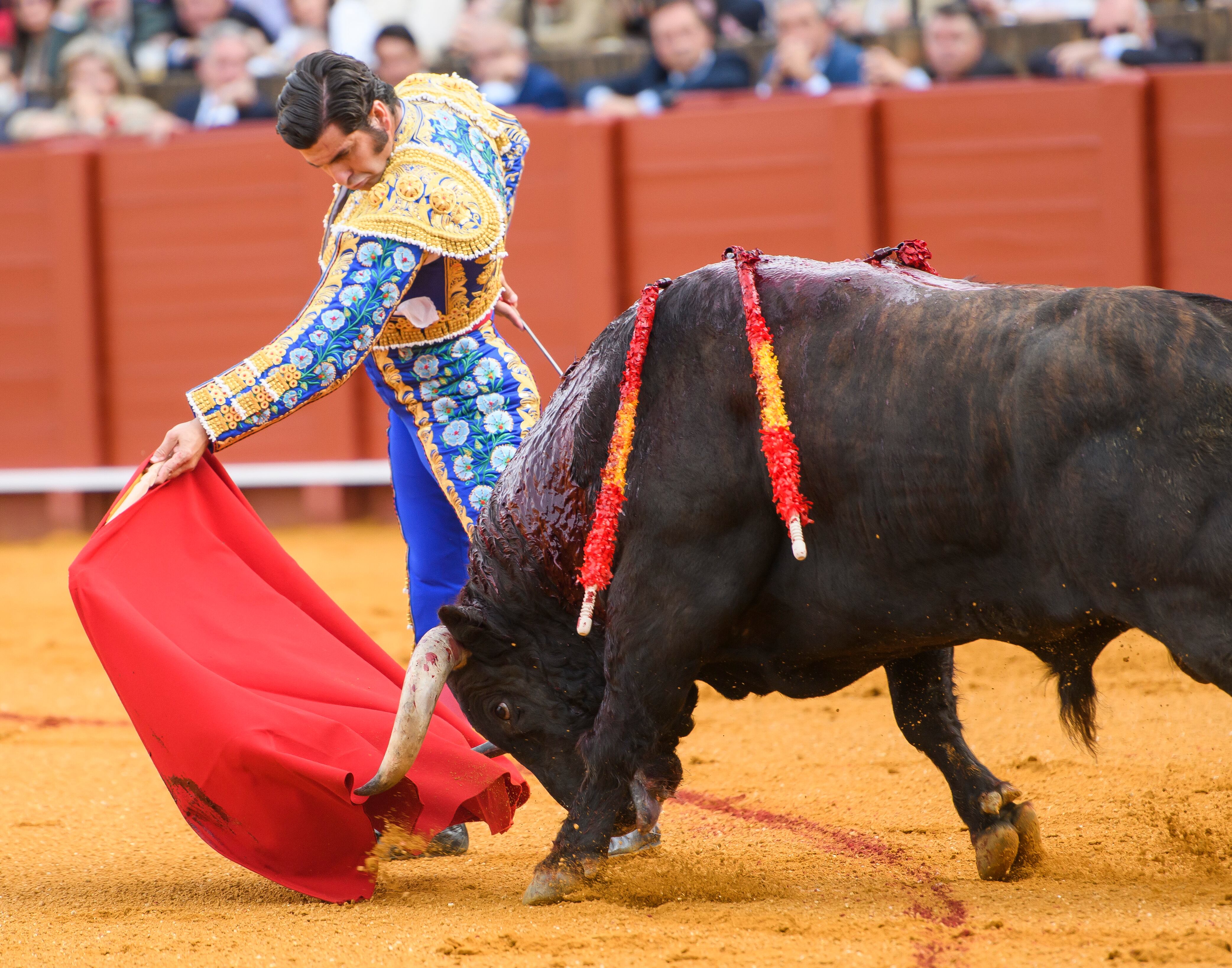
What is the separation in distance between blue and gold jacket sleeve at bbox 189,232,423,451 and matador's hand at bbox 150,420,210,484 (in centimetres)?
3

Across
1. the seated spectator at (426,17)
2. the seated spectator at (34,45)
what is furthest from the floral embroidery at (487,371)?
the seated spectator at (34,45)

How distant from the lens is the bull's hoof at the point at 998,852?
254 cm

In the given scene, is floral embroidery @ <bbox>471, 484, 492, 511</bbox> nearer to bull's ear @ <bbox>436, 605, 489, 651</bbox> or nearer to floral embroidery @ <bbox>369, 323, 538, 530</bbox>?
floral embroidery @ <bbox>369, 323, 538, 530</bbox>

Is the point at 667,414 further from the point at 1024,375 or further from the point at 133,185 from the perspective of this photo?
the point at 133,185

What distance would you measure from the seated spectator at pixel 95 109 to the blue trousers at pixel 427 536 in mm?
5226

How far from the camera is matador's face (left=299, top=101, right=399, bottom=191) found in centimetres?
270

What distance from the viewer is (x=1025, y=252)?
262 inches

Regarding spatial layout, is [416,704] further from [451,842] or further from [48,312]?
[48,312]

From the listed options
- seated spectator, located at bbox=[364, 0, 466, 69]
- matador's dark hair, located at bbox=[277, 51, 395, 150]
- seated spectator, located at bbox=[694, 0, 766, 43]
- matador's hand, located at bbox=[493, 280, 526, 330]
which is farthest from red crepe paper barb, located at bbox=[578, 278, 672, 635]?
seated spectator, located at bbox=[364, 0, 466, 69]

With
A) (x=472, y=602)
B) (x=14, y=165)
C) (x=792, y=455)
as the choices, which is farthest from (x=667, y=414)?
(x=14, y=165)

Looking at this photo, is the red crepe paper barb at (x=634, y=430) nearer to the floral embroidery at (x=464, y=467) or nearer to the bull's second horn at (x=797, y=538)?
the bull's second horn at (x=797, y=538)

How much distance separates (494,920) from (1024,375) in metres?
1.21

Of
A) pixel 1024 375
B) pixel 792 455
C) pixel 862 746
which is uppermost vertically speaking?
pixel 1024 375

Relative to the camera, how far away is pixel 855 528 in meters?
2.34
